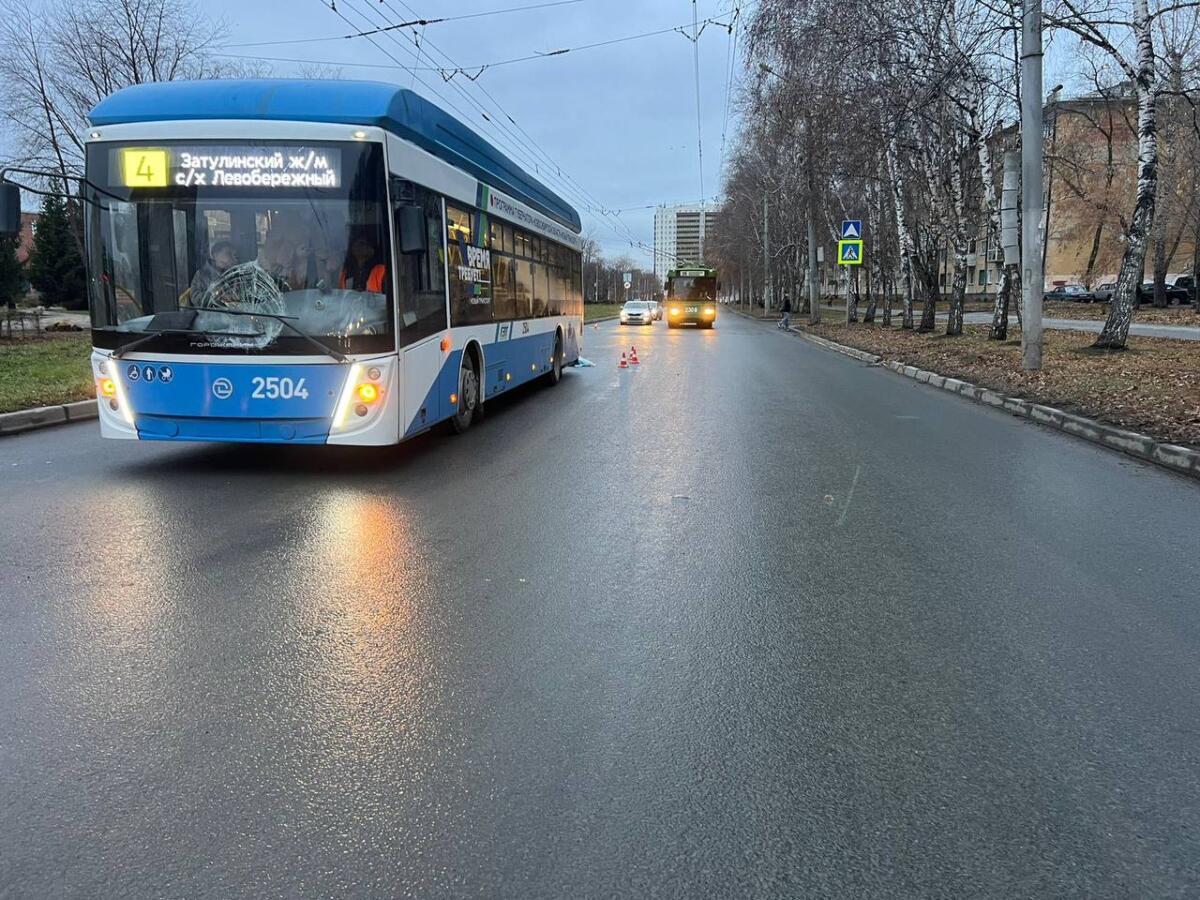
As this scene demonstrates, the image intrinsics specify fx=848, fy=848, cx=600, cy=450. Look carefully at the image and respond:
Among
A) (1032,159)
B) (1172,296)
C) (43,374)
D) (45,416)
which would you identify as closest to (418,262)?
(45,416)

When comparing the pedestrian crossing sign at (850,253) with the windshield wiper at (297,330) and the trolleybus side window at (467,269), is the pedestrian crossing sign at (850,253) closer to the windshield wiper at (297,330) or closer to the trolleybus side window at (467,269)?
the trolleybus side window at (467,269)

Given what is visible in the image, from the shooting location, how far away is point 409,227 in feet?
24.4

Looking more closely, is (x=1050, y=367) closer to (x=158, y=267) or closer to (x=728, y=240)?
(x=158, y=267)

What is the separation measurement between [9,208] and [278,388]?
254 cm

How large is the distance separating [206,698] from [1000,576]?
4332mm

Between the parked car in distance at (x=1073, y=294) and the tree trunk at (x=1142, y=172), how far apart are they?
4680 cm

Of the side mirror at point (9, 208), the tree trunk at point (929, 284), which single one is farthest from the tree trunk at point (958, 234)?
the side mirror at point (9, 208)

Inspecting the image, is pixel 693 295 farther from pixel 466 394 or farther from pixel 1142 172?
pixel 466 394

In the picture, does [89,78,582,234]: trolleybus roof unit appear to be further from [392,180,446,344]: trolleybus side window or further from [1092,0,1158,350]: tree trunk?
[1092,0,1158,350]: tree trunk

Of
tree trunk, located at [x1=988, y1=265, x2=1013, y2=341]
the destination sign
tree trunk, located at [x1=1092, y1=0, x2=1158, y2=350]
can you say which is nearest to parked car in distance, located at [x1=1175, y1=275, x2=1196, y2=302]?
tree trunk, located at [x1=988, y1=265, x2=1013, y2=341]

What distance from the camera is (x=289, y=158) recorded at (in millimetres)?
7168

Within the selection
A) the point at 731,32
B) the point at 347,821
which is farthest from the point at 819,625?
the point at 731,32

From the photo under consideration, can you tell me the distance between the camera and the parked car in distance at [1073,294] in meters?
59.6

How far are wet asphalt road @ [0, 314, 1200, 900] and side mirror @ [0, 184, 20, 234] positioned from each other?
7.19 feet
